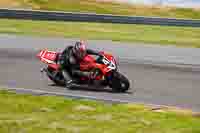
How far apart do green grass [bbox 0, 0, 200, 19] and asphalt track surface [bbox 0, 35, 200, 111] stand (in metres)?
24.7

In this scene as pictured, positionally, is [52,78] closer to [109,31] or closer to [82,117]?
[82,117]

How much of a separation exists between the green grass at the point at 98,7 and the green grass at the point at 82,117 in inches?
1407

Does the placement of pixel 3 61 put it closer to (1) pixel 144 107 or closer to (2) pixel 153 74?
(2) pixel 153 74

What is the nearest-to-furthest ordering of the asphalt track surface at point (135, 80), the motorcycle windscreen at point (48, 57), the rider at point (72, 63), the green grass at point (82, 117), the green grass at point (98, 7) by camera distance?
the green grass at point (82, 117) < the asphalt track surface at point (135, 80) < the rider at point (72, 63) < the motorcycle windscreen at point (48, 57) < the green grass at point (98, 7)

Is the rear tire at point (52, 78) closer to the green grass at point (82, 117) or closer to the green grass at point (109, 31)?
the green grass at point (82, 117)

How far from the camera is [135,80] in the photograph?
56.1ft

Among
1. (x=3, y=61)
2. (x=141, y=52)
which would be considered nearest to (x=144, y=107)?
(x=3, y=61)

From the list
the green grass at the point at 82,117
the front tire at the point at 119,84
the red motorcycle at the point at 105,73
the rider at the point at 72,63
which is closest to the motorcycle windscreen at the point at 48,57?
the rider at the point at 72,63

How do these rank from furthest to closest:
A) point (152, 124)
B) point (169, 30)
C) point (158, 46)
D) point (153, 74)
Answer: point (169, 30)
point (158, 46)
point (153, 74)
point (152, 124)

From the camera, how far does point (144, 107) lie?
12781 mm

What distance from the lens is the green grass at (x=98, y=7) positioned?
161 ft

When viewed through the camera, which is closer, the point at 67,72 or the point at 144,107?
the point at 144,107

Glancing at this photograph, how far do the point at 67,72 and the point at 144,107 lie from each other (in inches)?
131

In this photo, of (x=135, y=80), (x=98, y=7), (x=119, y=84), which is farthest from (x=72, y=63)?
(x=98, y=7)
